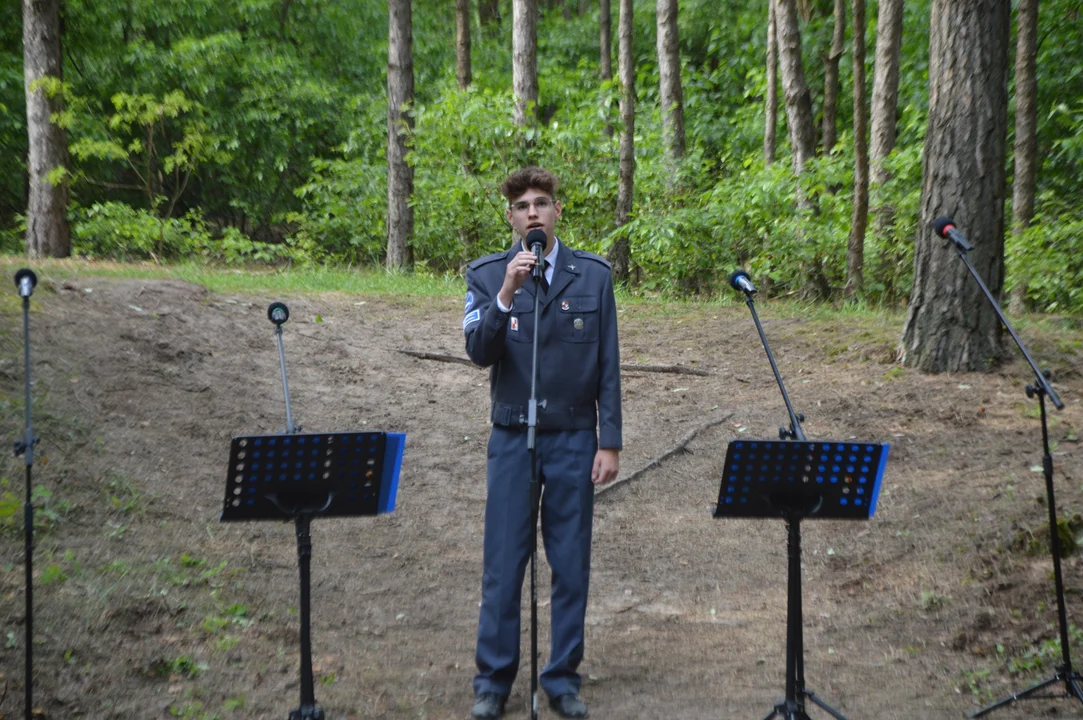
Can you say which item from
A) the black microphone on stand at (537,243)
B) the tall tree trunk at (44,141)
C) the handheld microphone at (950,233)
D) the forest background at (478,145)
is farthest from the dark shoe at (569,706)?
the tall tree trunk at (44,141)

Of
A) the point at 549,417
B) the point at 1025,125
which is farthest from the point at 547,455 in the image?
the point at 1025,125

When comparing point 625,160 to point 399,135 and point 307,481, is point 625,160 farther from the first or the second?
point 307,481

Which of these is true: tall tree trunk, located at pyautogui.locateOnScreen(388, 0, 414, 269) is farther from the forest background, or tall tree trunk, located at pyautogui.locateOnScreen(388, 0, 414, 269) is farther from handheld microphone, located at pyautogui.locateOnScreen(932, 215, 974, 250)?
handheld microphone, located at pyautogui.locateOnScreen(932, 215, 974, 250)

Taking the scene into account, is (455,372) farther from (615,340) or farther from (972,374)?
(615,340)

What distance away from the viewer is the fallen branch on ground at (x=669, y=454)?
8311mm

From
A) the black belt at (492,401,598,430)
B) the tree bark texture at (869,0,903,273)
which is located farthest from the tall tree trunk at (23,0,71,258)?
the black belt at (492,401,598,430)

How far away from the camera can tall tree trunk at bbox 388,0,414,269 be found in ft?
57.0

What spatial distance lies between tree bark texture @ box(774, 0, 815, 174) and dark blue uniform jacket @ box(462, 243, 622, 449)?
12866mm

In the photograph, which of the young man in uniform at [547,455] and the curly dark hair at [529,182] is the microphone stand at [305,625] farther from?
the curly dark hair at [529,182]

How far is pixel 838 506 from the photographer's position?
3.97 meters

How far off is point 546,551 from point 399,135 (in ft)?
46.2

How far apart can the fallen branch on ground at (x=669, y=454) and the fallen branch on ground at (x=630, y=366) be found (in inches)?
49.5

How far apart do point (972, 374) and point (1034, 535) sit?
129 inches

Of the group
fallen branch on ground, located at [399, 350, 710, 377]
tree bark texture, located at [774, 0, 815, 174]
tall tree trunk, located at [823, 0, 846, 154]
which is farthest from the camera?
tree bark texture, located at [774, 0, 815, 174]
